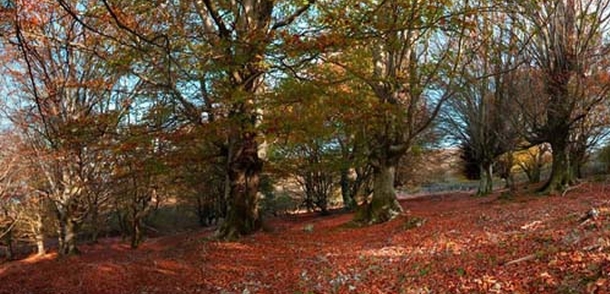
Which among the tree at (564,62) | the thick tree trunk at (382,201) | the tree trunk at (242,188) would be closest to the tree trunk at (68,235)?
the tree trunk at (242,188)

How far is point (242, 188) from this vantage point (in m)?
12.2

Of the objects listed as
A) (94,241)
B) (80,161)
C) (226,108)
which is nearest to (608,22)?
(226,108)

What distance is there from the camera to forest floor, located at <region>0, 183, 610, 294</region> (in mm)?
4566

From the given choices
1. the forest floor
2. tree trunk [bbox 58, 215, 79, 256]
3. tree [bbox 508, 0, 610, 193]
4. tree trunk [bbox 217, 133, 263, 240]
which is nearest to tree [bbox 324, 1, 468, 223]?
the forest floor

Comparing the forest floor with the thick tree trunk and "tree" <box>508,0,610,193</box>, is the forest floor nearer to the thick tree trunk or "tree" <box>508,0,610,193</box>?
the thick tree trunk

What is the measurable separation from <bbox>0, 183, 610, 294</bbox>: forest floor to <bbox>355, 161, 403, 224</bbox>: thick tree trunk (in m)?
0.76

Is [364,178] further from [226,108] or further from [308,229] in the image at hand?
[226,108]

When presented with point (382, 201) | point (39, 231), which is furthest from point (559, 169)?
point (39, 231)

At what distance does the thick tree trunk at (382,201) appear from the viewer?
43.4ft

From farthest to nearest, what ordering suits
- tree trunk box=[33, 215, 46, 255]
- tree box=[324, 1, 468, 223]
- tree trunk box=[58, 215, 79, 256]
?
tree trunk box=[33, 215, 46, 255] → tree trunk box=[58, 215, 79, 256] → tree box=[324, 1, 468, 223]

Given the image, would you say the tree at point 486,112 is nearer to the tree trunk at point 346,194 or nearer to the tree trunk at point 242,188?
the tree trunk at point 346,194

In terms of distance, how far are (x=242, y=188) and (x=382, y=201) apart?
4477 mm

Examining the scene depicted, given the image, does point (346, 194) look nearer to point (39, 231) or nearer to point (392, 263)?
point (39, 231)

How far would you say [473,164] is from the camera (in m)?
31.5
